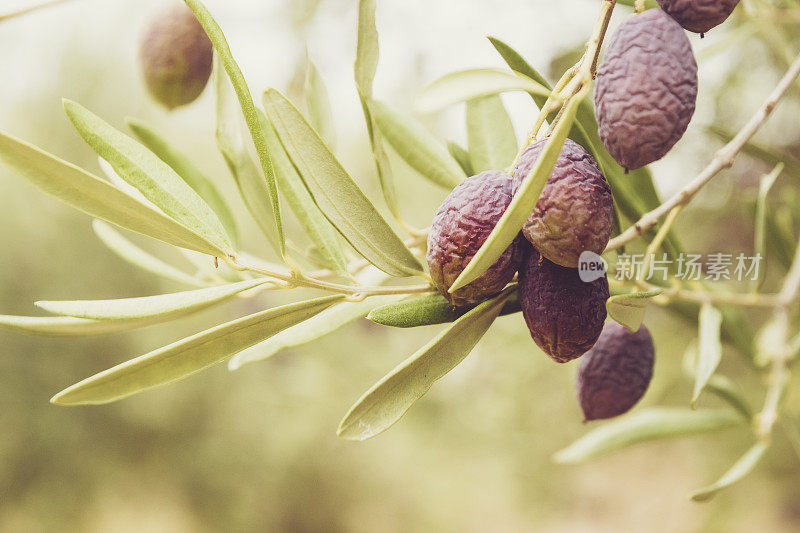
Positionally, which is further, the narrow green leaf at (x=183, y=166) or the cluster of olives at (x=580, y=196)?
the narrow green leaf at (x=183, y=166)

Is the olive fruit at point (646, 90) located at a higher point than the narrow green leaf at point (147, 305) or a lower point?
higher

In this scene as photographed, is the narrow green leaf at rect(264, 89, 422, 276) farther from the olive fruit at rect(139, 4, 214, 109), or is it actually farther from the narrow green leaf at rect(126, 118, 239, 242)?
the olive fruit at rect(139, 4, 214, 109)

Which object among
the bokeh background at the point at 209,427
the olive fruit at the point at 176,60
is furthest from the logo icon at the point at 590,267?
the bokeh background at the point at 209,427

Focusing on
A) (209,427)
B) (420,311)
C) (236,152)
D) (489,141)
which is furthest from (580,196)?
(209,427)

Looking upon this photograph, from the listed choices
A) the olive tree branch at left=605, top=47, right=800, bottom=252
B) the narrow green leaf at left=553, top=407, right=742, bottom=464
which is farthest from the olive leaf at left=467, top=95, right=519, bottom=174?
the narrow green leaf at left=553, top=407, right=742, bottom=464

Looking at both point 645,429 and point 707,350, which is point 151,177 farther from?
point 645,429

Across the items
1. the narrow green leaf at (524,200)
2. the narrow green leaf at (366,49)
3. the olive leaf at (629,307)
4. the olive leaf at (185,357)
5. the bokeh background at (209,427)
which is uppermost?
the narrow green leaf at (366,49)

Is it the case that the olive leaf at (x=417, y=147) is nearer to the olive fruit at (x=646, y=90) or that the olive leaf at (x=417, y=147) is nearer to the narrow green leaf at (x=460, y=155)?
the narrow green leaf at (x=460, y=155)
